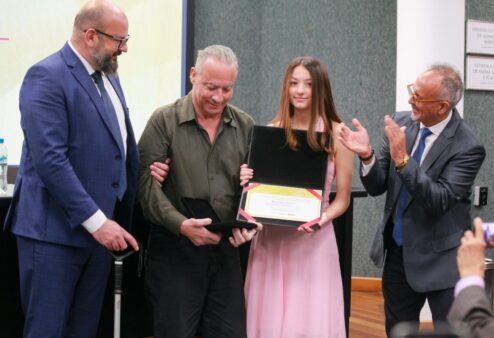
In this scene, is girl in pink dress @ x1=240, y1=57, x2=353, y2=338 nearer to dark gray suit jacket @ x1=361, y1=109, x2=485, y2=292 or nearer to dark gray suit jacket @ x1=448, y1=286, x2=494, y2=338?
dark gray suit jacket @ x1=361, y1=109, x2=485, y2=292

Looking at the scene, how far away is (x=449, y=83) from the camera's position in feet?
7.80

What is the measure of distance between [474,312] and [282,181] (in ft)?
3.68

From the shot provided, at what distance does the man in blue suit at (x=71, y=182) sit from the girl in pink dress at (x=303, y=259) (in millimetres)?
560

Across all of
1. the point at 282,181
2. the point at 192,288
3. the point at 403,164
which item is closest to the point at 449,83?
the point at 403,164

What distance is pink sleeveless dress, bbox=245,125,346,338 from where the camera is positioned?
2.36 m

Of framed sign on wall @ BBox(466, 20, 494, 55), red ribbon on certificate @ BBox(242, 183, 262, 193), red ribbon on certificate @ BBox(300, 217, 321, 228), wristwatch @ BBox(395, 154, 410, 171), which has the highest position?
framed sign on wall @ BBox(466, 20, 494, 55)

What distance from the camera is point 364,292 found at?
5.02 meters

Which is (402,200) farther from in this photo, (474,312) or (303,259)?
(474,312)

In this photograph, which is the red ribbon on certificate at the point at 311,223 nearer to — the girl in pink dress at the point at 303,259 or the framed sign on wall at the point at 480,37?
the girl in pink dress at the point at 303,259

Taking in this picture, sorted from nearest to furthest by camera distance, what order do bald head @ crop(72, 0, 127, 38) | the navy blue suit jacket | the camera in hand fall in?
the camera in hand < the navy blue suit jacket < bald head @ crop(72, 0, 127, 38)

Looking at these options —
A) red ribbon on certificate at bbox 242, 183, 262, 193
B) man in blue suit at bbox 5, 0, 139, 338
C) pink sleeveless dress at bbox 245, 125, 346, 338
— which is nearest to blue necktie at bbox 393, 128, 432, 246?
pink sleeveless dress at bbox 245, 125, 346, 338

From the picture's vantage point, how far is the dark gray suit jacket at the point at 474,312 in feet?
3.88

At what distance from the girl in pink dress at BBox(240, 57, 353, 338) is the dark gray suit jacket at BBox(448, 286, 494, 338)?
3.40 ft

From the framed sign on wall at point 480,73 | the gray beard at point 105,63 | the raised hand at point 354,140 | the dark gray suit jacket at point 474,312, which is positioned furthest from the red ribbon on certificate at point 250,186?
the framed sign on wall at point 480,73
